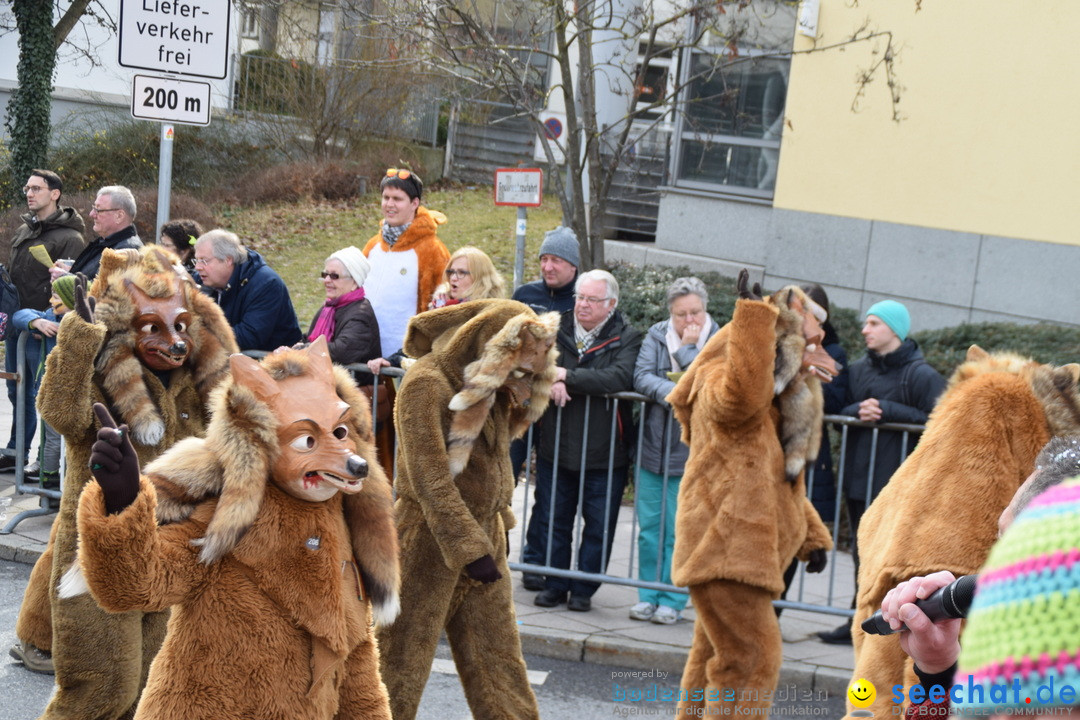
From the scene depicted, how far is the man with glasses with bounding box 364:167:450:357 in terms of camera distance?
795cm

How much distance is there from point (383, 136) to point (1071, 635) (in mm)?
23856

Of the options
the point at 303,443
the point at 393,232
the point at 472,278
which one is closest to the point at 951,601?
the point at 303,443

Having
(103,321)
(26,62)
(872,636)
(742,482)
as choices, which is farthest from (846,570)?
(26,62)

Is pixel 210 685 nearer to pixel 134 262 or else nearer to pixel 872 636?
pixel 872 636

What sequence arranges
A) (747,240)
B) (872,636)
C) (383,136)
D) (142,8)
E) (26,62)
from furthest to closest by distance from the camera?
1. (383,136)
2. (26,62)
3. (747,240)
4. (142,8)
5. (872,636)

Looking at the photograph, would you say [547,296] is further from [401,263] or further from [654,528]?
[654,528]

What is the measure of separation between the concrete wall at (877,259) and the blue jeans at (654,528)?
6.77 m

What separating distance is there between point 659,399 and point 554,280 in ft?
3.81

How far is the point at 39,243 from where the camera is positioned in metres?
9.57

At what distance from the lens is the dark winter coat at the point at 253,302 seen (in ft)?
25.9

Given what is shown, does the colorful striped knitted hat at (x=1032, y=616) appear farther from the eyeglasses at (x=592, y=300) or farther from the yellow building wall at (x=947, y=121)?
the yellow building wall at (x=947, y=121)

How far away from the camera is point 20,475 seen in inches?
320

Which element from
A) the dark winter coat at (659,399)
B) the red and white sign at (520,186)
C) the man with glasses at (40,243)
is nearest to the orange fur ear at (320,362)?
the dark winter coat at (659,399)

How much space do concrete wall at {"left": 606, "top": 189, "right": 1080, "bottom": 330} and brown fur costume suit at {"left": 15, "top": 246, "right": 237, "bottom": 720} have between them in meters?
9.60
